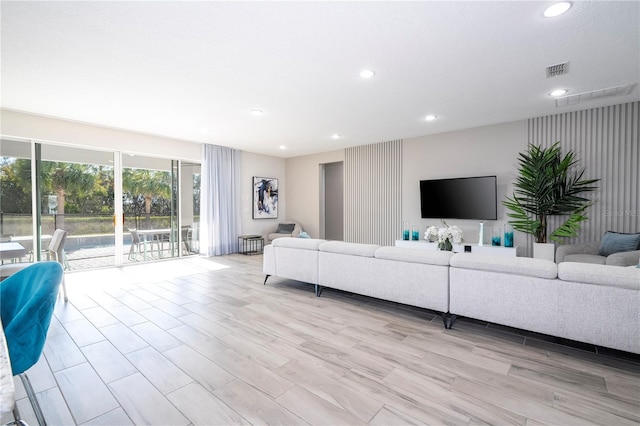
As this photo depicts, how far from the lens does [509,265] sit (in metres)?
2.45

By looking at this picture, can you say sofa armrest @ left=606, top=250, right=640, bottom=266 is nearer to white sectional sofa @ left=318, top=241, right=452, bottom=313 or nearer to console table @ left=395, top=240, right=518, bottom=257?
console table @ left=395, top=240, right=518, bottom=257

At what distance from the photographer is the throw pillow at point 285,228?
802cm

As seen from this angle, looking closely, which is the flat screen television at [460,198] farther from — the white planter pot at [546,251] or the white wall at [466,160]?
the white planter pot at [546,251]

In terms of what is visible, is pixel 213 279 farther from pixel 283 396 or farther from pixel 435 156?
pixel 435 156

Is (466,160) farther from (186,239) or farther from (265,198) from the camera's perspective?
(186,239)

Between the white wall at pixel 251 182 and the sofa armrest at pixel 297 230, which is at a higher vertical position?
the white wall at pixel 251 182

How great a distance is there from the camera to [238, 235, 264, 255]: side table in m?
7.31

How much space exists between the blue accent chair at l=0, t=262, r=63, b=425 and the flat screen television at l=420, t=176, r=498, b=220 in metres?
5.57

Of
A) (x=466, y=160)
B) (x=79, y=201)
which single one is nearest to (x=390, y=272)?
(x=466, y=160)

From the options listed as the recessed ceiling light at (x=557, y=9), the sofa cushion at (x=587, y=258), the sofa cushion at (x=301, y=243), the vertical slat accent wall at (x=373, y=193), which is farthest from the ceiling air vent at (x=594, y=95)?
the sofa cushion at (x=301, y=243)

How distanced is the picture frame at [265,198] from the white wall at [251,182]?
0.11 metres

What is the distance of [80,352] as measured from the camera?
2369mm

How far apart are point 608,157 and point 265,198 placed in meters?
6.87

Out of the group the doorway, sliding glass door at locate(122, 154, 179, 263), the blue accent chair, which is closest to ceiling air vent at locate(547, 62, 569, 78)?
the blue accent chair
